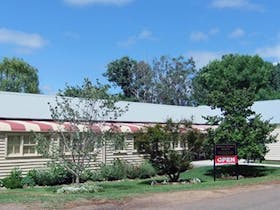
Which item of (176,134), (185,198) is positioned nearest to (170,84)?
(176,134)

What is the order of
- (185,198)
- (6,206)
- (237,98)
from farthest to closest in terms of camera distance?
(237,98), (185,198), (6,206)

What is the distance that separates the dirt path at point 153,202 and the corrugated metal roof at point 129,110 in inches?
370

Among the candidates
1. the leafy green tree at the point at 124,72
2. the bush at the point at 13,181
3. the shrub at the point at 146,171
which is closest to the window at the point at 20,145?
the bush at the point at 13,181

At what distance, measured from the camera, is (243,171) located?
2816 cm

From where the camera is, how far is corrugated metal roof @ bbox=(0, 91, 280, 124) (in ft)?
85.0

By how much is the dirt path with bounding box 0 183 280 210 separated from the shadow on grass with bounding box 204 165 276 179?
34.3 ft

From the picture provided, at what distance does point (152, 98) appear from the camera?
242 feet

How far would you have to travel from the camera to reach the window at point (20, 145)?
902 inches

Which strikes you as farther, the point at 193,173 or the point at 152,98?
the point at 152,98

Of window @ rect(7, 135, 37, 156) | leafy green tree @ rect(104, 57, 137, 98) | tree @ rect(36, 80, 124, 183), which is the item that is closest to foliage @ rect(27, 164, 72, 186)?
window @ rect(7, 135, 37, 156)

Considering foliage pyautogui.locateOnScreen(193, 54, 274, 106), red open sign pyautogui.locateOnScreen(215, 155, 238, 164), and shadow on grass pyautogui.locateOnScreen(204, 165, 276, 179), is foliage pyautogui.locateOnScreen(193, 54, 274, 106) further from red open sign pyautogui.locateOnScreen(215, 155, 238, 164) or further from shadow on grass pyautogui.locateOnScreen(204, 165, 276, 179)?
red open sign pyautogui.locateOnScreen(215, 155, 238, 164)

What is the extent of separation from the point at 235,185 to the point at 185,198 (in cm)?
462

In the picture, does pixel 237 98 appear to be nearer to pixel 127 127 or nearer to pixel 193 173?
pixel 193 173

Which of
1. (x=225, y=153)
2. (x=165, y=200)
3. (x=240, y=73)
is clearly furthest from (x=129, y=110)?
(x=240, y=73)
